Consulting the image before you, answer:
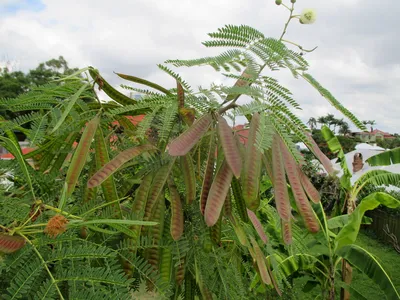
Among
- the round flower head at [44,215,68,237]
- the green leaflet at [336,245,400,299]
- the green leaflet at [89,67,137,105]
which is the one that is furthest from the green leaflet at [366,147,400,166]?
the round flower head at [44,215,68,237]

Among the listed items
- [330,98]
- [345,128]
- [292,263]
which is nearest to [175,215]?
[330,98]

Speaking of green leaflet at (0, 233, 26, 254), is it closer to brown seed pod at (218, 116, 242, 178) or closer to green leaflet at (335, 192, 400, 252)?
brown seed pod at (218, 116, 242, 178)

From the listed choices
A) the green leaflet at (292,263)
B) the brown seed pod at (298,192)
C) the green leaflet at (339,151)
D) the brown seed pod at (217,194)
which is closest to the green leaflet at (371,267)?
the green leaflet at (292,263)

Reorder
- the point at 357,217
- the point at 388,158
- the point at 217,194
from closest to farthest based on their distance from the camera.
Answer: the point at 217,194 → the point at 357,217 → the point at 388,158

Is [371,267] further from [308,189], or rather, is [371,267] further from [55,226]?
[55,226]

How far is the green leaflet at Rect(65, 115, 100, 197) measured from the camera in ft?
2.28

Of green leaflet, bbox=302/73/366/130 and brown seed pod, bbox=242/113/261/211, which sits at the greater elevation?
green leaflet, bbox=302/73/366/130

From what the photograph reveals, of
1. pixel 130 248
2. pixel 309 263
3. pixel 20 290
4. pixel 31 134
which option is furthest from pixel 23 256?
pixel 309 263

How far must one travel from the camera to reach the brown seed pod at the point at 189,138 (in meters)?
0.65

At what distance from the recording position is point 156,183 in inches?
30.1

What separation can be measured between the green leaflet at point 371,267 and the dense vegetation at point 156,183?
269 cm

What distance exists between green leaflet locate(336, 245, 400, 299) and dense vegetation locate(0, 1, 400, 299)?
269cm

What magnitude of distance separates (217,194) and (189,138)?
11 centimetres

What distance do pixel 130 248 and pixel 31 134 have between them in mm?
340
